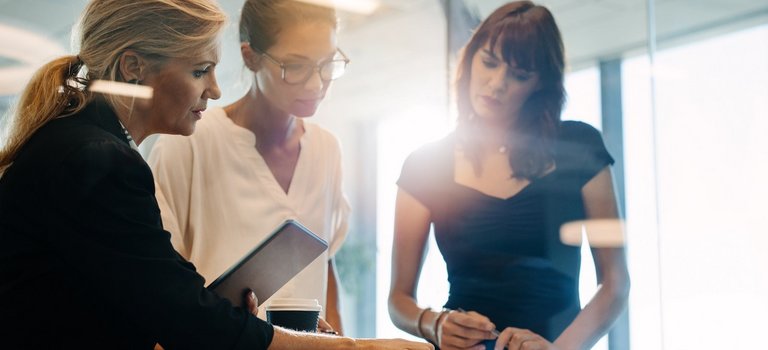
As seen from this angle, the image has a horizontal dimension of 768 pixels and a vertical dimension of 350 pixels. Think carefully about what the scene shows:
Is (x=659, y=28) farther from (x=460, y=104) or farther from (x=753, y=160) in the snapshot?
(x=460, y=104)

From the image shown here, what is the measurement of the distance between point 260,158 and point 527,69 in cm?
61

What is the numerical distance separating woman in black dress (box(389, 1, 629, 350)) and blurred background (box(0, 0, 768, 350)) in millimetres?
233

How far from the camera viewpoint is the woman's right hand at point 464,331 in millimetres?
1628

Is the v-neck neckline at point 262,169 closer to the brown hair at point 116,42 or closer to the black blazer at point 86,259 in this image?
the brown hair at point 116,42

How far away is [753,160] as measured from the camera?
263 centimetres

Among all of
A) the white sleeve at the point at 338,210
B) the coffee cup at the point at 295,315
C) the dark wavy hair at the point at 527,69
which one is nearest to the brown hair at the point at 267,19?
the white sleeve at the point at 338,210

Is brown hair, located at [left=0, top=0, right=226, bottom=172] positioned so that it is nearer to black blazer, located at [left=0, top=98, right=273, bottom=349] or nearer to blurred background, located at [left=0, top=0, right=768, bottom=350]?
black blazer, located at [left=0, top=98, right=273, bottom=349]

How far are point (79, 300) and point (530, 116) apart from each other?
1104 mm

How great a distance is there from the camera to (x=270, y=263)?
1.24m

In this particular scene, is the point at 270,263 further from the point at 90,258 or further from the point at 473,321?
the point at 473,321

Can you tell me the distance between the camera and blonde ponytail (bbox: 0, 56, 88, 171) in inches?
45.6

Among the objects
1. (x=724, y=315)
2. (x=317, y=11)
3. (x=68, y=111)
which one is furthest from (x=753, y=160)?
(x=68, y=111)

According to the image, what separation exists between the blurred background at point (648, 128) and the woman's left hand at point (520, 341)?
490mm

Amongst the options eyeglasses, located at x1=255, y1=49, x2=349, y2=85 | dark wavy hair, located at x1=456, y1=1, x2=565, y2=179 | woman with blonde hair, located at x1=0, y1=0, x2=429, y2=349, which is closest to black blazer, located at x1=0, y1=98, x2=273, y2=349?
woman with blonde hair, located at x1=0, y1=0, x2=429, y2=349
